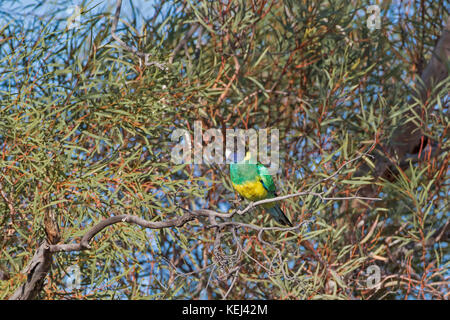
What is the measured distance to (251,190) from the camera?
255cm

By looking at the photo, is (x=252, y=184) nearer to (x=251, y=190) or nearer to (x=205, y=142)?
(x=251, y=190)

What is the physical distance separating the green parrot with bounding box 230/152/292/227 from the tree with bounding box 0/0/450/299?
80 mm

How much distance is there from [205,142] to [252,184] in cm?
37

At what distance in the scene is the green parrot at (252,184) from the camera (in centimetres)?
255

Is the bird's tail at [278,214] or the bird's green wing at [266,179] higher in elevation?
the bird's green wing at [266,179]

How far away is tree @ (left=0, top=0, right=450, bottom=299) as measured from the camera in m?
2.19

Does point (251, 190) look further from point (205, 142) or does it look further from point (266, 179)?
point (205, 142)

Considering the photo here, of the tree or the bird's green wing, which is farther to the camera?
the bird's green wing

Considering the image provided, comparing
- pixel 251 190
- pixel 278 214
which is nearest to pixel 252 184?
pixel 251 190

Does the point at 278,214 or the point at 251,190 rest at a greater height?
the point at 251,190

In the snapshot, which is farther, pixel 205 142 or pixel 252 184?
pixel 205 142

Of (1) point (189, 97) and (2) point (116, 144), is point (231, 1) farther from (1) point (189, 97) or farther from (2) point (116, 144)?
(2) point (116, 144)

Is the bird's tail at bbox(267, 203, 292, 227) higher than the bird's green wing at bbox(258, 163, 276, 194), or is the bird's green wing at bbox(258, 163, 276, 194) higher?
the bird's green wing at bbox(258, 163, 276, 194)

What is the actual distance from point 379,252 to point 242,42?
1.19m
